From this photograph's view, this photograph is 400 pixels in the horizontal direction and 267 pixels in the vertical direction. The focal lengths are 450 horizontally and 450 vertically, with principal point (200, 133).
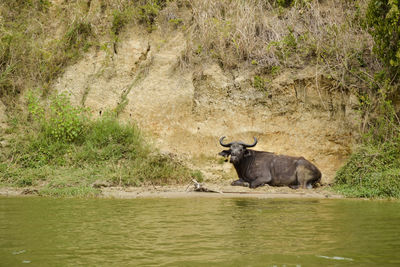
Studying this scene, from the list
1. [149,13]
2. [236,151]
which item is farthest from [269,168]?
[149,13]

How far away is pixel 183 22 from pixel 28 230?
35.5ft

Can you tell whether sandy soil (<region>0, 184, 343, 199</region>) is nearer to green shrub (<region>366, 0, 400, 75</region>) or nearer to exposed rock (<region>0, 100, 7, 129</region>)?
exposed rock (<region>0, 100, 7, 129</region>)

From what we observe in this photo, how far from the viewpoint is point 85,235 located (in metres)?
5.42

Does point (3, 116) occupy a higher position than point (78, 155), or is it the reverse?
point (3, 116)

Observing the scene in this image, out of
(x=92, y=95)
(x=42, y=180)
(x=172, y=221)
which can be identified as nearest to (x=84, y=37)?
(x=92, y=95)

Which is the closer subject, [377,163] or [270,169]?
[377,163]

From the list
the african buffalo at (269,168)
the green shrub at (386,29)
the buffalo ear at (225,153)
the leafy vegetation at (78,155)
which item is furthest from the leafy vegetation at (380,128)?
the leafy vegetation at (78,155)

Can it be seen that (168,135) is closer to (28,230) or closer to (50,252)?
(28,230)

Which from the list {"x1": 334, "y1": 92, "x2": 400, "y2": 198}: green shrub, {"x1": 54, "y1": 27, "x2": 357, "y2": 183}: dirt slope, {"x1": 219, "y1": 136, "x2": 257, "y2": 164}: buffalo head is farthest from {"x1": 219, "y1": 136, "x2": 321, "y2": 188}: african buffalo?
{"x1": 334, "y1": 92, "x2": 400, "y2": 198}: green shrub

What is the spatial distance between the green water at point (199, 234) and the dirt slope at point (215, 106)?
4.04 metres

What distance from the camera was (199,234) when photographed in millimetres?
→ 5473

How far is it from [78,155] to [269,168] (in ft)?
16.5

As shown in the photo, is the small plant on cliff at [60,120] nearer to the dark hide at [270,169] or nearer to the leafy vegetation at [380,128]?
the dark hide at [270,169]

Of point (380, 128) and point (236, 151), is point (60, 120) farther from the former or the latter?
point (380, 128)
